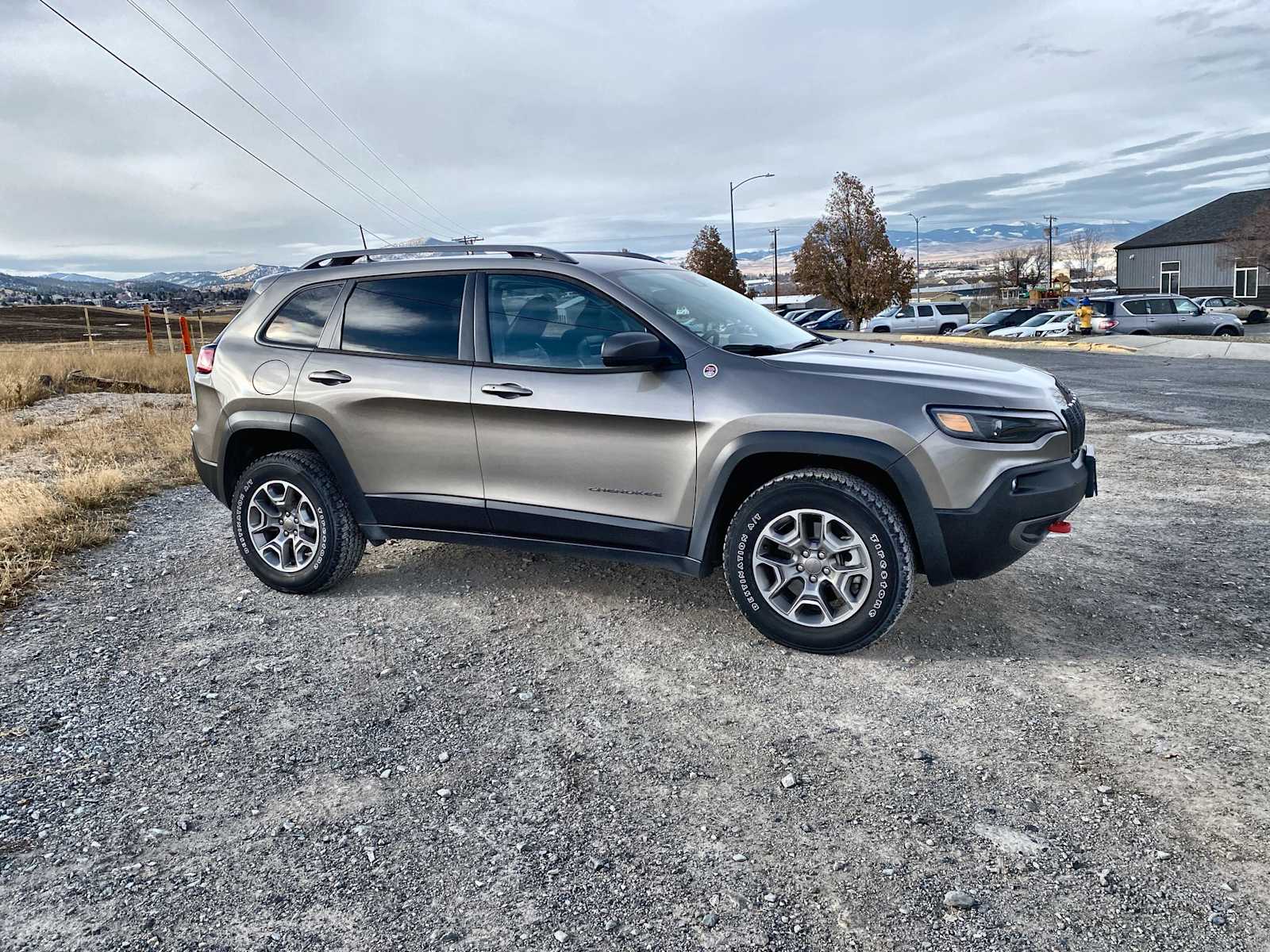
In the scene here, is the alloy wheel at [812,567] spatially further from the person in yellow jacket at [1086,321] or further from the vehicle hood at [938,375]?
the person in yellow jacket at [1086,321]

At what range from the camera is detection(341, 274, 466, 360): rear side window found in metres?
4.72

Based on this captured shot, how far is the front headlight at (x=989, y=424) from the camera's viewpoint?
3.84 meters

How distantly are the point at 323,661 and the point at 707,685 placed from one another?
1793 millimetres

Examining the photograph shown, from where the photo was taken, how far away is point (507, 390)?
4.46m

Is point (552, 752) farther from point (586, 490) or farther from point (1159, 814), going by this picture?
point (1159, 814)

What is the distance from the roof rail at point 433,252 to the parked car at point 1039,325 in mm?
29811

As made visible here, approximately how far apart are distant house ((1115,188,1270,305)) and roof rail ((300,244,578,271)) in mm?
56213

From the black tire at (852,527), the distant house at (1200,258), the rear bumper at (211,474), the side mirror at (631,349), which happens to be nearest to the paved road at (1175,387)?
the black tire at (852,527)

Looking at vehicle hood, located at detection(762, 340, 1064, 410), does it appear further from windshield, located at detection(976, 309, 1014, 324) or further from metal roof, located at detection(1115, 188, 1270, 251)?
metal roof, located at detection(1115, 188, 1270, 251)

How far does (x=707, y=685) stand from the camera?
3881mm

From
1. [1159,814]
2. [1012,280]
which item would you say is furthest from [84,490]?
[1012,280]

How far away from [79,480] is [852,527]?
656 centimetres

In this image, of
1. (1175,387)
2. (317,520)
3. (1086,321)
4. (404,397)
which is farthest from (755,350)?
(1086,321)

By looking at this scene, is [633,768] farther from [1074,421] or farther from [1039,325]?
[1039,325]
